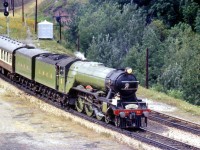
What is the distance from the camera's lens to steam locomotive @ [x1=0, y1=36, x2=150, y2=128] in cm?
2038

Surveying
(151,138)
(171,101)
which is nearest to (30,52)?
(171,101)

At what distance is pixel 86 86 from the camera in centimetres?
2305

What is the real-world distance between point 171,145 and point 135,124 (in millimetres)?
2949

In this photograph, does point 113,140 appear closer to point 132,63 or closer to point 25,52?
point 25,52

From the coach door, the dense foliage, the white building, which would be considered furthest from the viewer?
the white building

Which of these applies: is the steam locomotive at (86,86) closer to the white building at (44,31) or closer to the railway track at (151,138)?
the railway track at (151,138)

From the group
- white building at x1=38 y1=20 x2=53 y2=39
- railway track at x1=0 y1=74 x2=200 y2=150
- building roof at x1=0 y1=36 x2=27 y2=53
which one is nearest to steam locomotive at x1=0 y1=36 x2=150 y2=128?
railway track at x1=0 y1=74 x2=200 y2=150

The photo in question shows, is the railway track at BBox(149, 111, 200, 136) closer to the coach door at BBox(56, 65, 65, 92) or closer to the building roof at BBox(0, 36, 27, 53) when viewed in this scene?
the coach door at BBox(56, 65, 65, 92)

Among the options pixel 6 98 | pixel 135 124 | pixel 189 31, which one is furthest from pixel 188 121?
pixel 189 31

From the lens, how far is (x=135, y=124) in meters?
20.7

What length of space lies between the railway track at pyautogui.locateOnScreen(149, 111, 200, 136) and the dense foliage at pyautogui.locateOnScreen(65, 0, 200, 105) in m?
21.9

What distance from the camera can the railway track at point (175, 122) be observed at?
2121 centimetres

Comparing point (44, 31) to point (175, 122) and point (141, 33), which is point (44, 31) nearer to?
point (141, 33)

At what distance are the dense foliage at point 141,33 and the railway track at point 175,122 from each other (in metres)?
21.9
